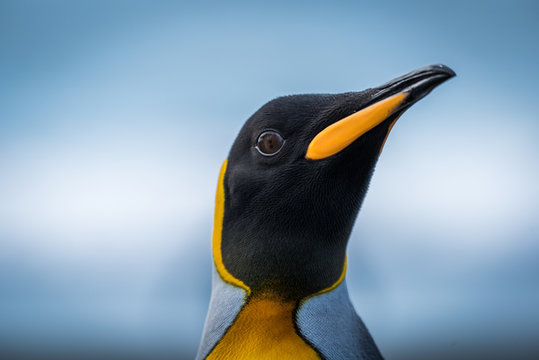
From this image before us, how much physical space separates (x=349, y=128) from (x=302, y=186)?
211mm

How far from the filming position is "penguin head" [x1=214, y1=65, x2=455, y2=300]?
1.36 m

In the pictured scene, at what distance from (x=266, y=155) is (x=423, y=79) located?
48 cm

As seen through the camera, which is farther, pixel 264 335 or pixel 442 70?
pixel 264 335

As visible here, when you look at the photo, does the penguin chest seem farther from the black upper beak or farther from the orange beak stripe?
the black upper beak

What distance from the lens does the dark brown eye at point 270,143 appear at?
4.83ft

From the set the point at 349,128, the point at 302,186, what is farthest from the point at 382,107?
the point at 302,186

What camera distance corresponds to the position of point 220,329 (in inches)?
60.6

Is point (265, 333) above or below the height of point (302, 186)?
below

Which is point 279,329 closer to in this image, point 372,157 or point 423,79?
point 372,157

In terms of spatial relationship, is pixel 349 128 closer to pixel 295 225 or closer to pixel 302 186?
pixel 302 186

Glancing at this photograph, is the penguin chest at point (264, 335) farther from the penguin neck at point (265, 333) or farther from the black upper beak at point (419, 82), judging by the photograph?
the black upper beak at point (419, 82)

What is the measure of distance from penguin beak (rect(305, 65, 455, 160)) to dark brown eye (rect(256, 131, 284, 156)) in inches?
4.8

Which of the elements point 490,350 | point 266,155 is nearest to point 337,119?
point 266,155

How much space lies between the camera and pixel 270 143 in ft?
4.86
